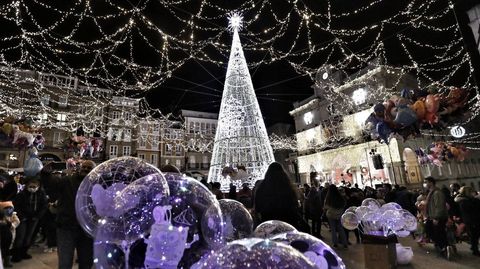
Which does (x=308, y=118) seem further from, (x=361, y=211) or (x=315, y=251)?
(x=315, y=251)

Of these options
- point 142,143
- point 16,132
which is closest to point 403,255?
point 16,132

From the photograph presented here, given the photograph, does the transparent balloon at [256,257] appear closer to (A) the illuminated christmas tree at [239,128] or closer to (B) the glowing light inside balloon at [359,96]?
(A) the illuminated christmas tree at [239,128]

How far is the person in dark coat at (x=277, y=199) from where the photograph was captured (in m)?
3.32

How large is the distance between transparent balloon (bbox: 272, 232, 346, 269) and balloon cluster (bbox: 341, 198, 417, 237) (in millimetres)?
3767

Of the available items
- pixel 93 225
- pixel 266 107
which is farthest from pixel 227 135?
pixel 266 107

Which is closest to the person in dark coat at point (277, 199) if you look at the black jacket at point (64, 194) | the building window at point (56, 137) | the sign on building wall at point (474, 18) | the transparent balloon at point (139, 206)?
the transparent balloon at point (139, 206)

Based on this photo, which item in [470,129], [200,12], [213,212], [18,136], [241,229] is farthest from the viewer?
[470,129]

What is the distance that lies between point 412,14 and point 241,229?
26.6 feet

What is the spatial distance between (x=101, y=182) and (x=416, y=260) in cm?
602

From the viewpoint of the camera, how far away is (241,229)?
8.87ft

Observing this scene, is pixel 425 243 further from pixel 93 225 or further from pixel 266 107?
pixel 266 107

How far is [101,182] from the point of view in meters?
2.78

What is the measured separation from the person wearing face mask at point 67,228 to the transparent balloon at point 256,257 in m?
2.87

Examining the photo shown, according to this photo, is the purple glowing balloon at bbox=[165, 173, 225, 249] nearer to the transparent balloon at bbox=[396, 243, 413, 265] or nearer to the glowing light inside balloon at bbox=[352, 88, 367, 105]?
the transparent balloon at bbox=[396, 243, 413, 265]
